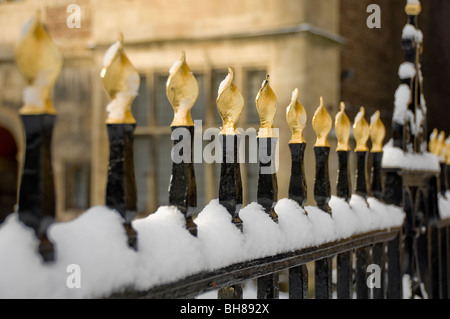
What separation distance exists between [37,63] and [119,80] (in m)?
0.15

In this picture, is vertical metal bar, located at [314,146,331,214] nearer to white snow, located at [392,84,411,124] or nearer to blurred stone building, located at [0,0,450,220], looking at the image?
white snow, located at [392,84,411,124]

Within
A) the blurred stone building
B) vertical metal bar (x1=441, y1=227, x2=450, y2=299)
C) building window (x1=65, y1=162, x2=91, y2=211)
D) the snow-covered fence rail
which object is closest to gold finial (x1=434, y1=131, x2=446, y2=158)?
vertical metal bar (x1=441, y1=227, x2=450, y2=299)

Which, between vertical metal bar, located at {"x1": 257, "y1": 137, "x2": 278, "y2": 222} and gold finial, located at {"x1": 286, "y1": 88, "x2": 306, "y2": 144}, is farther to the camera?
gold finial, located at {"x1": 286, "y1": 88, "x2": 306, "y2": 144}

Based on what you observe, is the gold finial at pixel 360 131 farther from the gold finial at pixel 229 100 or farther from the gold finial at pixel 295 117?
the gold finial at pixel 229 100

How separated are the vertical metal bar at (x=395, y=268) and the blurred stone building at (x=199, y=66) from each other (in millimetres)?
2926

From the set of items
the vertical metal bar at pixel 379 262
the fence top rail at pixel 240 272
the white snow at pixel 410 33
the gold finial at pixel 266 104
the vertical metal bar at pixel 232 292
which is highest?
the white snow at pixel 410 33

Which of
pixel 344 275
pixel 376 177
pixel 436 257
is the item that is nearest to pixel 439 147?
pixel 436 257

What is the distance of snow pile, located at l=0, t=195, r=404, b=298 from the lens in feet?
2.18

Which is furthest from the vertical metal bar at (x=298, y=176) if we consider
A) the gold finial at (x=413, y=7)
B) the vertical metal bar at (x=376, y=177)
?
the gold finial at (x=413, y=7)

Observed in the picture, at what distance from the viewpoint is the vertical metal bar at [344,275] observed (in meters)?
1.62

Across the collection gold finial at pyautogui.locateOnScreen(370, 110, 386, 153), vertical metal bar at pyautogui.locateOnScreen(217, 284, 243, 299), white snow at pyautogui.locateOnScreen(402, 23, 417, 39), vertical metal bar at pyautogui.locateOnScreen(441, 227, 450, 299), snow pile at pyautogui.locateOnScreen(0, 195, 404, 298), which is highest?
white snow at pyautogui.locateOnScreen(402, 23, 417, 39)

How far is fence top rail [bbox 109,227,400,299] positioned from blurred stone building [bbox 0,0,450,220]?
11.7ft

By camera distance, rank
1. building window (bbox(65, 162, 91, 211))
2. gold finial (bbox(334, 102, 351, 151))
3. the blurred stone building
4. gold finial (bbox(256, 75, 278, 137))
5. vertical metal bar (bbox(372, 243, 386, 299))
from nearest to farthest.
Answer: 1. gold finial (bbox(256, 75, 278, 137))
2. gold finial (bbox(334, 102, 351, 151))
3. vertical metal bar (bbox(372, 243, 386, 299))
4. the blurred stone building
5. building window (bbox(65, 162, 91, 211))

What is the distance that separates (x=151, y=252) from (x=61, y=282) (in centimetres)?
18
